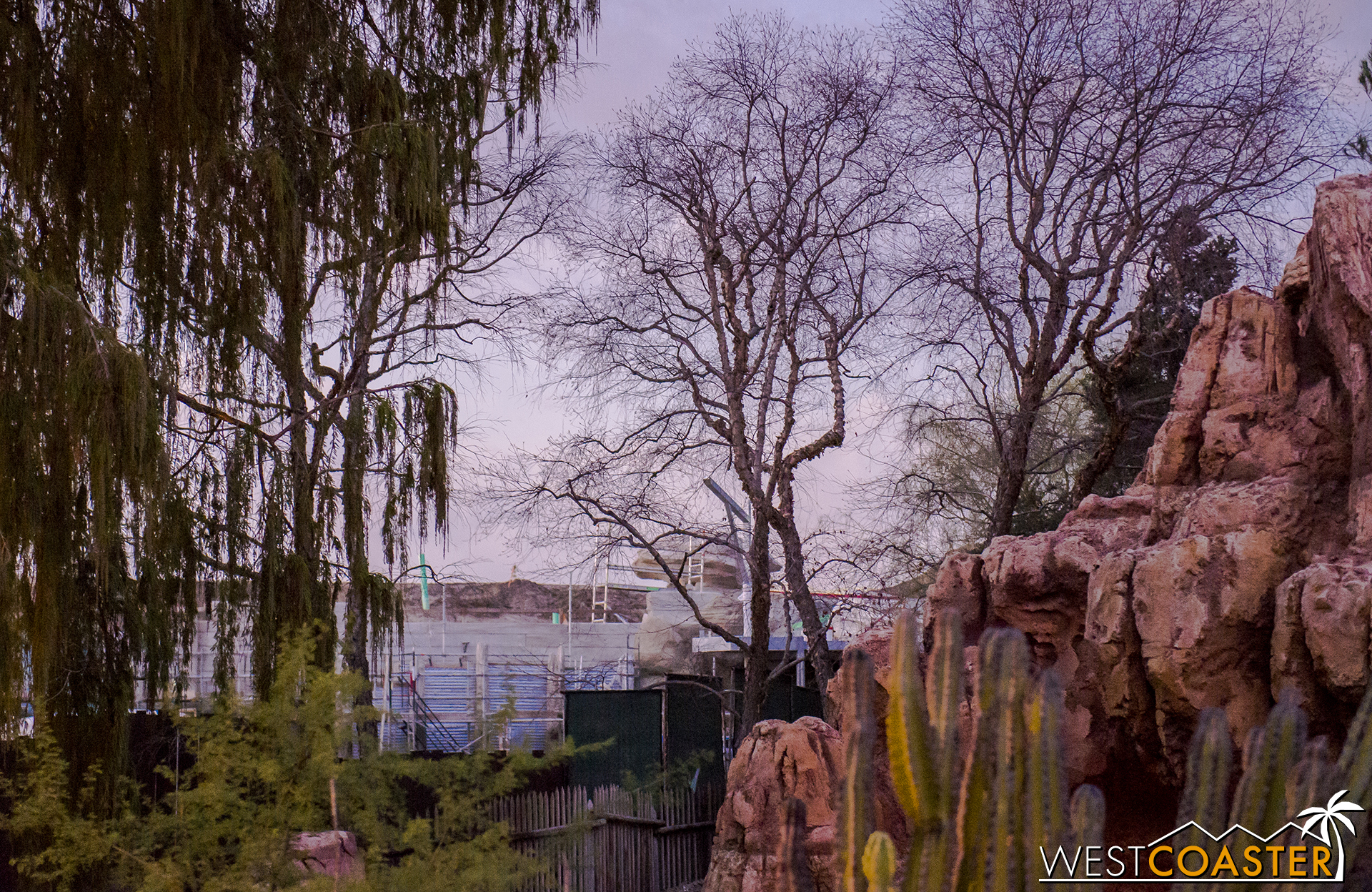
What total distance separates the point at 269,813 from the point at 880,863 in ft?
11.1

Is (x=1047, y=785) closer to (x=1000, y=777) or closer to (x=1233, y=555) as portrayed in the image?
(x=1000, y=777)

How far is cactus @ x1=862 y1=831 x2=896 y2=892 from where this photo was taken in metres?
2.31

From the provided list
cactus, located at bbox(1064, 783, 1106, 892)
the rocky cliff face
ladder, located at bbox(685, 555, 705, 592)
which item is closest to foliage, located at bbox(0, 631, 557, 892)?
the rocky cliff face

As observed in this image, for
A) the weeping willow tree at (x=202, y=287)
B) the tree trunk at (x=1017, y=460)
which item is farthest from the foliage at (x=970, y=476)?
the weeping willow tree at (x=202, y=287)

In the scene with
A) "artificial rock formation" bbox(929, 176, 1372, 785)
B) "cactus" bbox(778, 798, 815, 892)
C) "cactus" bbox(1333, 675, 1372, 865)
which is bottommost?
"cactus" bbox(778, 798, 815, 892)

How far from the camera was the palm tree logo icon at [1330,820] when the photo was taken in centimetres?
222

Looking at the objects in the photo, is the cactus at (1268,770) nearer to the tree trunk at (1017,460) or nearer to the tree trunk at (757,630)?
the tree trunk at (1017,460)

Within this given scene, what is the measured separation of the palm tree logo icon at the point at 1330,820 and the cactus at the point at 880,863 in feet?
2.55

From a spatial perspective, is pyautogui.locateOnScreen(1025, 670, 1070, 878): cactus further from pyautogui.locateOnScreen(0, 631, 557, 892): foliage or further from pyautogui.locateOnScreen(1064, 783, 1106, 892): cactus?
pyautogui.locateOnScreen(0, 631, 557, 892): foliage

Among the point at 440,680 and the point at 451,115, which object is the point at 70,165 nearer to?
the point at 451,115

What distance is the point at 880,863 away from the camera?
230cm

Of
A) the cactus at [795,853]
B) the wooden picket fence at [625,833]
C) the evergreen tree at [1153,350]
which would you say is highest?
the evergreen tree at [1153,350]

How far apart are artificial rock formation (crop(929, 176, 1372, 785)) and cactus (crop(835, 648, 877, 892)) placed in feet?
8.22

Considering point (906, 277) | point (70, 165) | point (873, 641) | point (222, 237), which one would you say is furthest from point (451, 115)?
point (906, 277)
